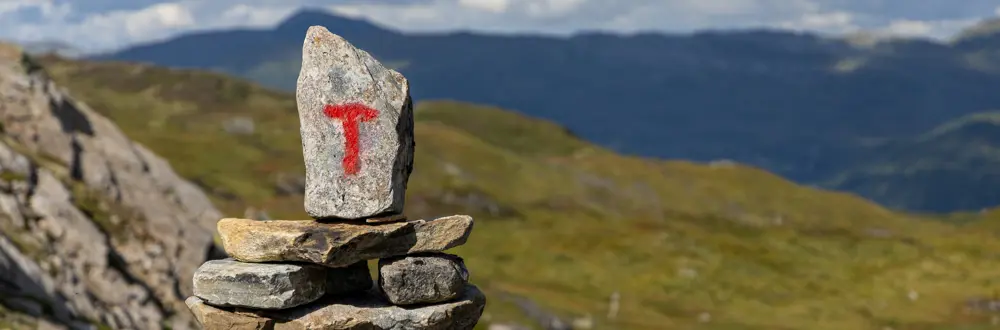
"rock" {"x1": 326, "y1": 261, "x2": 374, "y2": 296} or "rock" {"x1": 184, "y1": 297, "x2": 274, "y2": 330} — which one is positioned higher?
"rock" {"x1": 326, "y1": 261, "x2": 374, "y2": 296}

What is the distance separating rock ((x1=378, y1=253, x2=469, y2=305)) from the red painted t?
7.42ft

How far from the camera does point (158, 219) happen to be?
5084cm

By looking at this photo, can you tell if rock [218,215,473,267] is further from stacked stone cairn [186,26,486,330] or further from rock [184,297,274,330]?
rock [184,297,274,330]

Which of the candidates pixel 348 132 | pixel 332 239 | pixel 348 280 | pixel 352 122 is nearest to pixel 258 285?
pixel 332 239

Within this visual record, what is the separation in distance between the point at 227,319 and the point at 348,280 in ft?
8.97

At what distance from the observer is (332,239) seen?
19.0 meters

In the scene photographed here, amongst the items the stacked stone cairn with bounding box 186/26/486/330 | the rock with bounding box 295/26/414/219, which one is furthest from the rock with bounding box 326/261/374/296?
the rock with bounding box 295/26/414/219

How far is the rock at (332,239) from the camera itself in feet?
62.1

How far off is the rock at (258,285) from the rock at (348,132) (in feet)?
4.64

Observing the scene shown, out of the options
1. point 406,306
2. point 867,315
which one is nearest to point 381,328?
point 406,306

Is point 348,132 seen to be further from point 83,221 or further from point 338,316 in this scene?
point 83,221

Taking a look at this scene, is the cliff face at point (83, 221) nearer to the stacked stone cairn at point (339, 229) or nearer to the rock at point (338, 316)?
the rock at point (338, 316)

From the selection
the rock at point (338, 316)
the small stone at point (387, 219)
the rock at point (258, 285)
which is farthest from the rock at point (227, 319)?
the small stone at point (387, 219)

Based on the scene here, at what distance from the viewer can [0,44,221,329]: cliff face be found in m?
38.1
